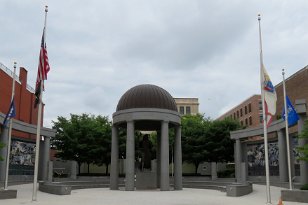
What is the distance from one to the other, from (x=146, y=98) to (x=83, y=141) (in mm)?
22819

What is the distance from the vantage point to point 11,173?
45312mm

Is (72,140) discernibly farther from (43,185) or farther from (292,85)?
(292,85)

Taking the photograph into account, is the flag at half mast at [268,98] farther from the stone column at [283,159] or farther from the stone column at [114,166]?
the stone column at [283,159]

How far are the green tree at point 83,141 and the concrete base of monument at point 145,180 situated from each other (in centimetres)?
1896

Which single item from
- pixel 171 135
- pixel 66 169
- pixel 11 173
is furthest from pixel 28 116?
pixel 171 135

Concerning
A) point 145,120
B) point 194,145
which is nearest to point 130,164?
point 145,120

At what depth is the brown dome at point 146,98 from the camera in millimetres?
34781

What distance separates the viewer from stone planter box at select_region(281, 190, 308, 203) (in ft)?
77.9

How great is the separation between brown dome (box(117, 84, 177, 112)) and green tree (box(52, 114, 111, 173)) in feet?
63.5

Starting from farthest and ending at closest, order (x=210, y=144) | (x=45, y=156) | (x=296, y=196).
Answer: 1. (x=210, y=144)
2. (x=45, y=156)
3. (x=296, y=196)

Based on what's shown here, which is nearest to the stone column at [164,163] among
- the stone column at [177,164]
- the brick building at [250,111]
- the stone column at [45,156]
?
the stone column at [177,164]

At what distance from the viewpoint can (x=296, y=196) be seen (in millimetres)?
24094

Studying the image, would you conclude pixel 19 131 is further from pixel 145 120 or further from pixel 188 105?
pixel 188 105

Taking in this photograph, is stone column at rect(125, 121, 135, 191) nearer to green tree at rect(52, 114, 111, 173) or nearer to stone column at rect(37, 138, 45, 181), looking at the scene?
stone column at rect(37, 138, 45, 181)
